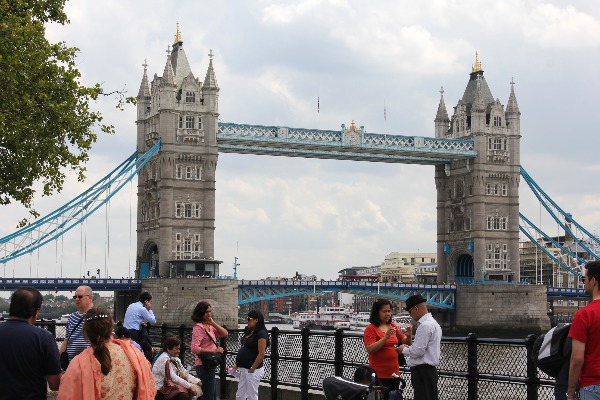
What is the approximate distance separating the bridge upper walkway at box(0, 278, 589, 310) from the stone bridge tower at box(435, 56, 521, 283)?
391cm

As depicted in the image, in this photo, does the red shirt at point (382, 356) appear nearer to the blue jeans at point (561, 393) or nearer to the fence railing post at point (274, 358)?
the blue jeans at point (561, 393)

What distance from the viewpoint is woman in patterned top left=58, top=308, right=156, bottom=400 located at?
7.38m

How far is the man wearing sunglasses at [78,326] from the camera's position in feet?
31.7

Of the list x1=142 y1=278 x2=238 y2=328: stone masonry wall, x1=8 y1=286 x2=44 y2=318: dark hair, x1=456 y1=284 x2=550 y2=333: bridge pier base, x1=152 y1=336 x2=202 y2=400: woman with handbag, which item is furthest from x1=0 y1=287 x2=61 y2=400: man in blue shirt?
x1=456 y1=284 x2=550 y2=333: bridge pier base

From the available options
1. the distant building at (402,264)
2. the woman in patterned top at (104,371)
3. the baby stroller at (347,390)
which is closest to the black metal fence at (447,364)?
the baby stroller at (347,390)

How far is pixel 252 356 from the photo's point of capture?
12875 mm

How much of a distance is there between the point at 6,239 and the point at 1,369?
60.8m

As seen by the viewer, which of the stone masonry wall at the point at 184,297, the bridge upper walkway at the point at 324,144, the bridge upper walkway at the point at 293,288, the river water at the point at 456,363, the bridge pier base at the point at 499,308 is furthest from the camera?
the bridge pier base at the point at 499,308

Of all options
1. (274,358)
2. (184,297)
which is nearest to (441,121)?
(184,297)

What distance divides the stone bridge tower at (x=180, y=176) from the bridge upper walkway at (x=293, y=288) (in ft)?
11.6

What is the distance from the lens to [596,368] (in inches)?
312

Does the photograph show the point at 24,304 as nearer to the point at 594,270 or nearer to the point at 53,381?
the point at 53,381

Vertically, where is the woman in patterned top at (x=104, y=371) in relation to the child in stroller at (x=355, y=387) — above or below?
above

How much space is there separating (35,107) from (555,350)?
1715 centimetres
